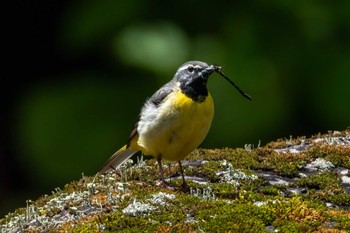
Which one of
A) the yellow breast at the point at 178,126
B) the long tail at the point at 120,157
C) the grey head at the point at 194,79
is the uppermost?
the grey head at the point at 194,79

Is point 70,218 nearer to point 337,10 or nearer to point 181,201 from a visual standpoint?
point 181,201

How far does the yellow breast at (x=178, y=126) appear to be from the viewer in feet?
22.7

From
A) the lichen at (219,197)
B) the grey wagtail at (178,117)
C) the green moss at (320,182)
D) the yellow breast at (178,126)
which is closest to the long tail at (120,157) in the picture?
the lichen at (219,197)

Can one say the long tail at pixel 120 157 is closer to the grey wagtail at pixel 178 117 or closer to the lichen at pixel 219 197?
the lichen at pixel 219 197

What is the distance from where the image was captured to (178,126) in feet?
22.7

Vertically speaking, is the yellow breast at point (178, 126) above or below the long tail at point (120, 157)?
above

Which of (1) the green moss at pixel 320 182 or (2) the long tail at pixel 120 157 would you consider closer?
(1) the green moss at pixel 320 182

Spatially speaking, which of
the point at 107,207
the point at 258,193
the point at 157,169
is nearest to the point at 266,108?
the point at 157,169

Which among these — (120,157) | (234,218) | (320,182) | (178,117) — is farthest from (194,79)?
(234,218)

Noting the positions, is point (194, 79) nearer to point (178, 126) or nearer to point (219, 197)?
point (178, 126)

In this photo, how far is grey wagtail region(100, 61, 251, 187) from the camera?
22.8 feet

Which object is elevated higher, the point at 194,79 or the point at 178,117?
the point at 194,79

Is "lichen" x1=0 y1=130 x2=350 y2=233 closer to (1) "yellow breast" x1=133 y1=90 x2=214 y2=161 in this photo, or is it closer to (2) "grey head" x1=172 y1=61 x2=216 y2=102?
(1) "yellow breast" x1=133 y1=90 x2=214 y2=161

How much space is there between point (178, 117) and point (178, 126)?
57 mm
